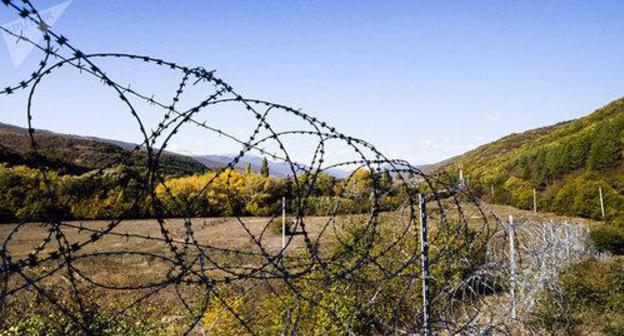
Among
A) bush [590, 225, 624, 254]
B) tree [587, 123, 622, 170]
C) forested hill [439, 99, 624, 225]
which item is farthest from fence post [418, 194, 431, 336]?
tree [587, 123, 622, 170]

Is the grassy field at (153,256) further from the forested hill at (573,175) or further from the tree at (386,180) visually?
the forested hill at (573,175)

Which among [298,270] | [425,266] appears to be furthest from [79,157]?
[425,266]

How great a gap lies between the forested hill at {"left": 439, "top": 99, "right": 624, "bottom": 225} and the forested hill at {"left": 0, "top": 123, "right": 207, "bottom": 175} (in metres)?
14.2

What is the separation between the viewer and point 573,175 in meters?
28.9

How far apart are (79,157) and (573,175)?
3176 cm

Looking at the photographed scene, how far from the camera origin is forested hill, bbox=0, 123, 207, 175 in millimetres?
2309

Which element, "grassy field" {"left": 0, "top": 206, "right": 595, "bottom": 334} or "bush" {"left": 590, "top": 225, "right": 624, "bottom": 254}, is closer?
"grassy field" {"left": 0, "top": 206, "right": 595, "bottom": 334}

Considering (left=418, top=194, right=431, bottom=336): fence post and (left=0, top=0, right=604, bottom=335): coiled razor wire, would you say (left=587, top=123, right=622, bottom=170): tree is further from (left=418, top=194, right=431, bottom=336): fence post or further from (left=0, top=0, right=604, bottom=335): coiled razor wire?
(left=418, top=194, right=431, bottom=336): fence post

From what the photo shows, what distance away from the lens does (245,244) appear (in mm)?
17984

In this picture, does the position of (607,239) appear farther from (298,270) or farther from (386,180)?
(386,180)

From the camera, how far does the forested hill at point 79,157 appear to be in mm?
2309

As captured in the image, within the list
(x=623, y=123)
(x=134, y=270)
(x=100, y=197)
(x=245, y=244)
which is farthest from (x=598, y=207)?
(x=100, y=197)

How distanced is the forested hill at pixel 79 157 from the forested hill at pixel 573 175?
1422 centimetres

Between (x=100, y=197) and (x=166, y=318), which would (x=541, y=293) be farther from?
(x=100, y=197)
